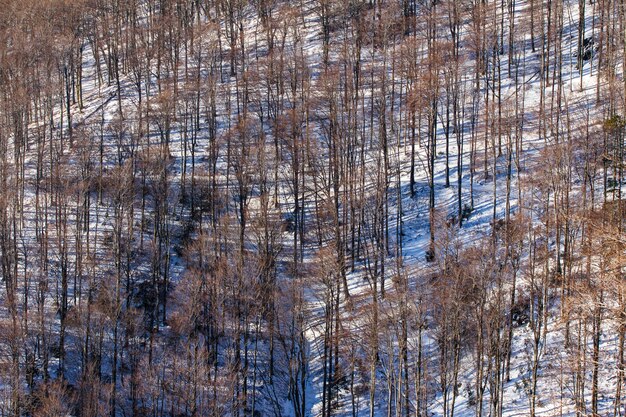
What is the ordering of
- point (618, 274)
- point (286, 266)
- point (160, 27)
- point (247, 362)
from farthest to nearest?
point (160, 27) < point (286, 266) < point (247, 362) < point (618, 274)

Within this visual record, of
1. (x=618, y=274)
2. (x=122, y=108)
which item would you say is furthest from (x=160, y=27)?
(x=618, y=274)

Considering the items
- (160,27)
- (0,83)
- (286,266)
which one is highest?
(160,27)

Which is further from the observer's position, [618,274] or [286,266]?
[286,266]

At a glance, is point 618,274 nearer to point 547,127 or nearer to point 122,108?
point 547,127

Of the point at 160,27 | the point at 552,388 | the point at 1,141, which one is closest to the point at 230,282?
the point at 552,388

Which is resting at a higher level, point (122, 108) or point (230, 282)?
point (122, 108)

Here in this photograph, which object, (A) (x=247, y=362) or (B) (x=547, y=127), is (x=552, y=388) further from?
(B) (x=547, y=127)

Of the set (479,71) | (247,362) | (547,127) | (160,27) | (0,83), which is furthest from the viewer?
(160,27)
